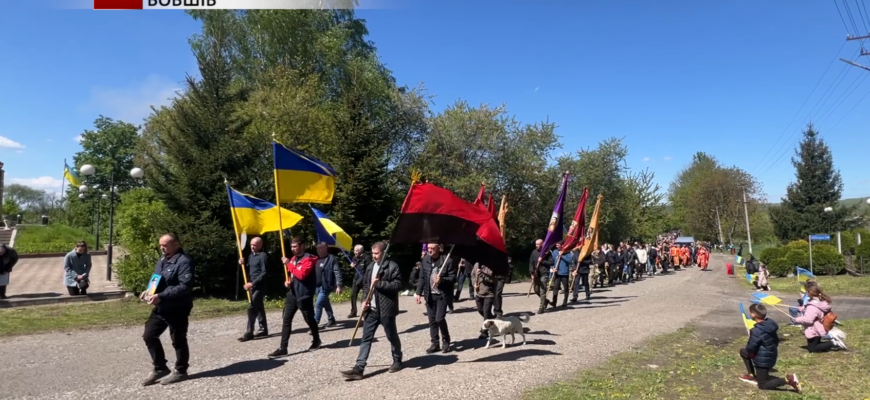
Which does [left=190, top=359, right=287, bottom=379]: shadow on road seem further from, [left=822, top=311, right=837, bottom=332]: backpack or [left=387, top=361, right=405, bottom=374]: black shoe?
[left=822, top=311, right=837, bottom=332]: backpack

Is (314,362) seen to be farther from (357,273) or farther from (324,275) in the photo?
(357,273)

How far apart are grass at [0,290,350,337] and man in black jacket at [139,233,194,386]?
562cm

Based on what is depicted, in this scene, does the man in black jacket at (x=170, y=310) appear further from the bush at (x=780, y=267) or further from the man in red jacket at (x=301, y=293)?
the bush at (x=780, y=267)

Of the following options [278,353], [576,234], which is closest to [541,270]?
[576,234]

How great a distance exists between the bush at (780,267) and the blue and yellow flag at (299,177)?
79.0 ft

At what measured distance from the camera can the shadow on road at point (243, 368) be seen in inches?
285

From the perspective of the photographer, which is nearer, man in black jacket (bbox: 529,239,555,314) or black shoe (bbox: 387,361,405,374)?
black shoe (bbox: 387,361,405,374)

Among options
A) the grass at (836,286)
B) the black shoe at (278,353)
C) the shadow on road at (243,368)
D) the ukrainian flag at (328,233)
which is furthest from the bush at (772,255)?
the shadow on road at (243,368)

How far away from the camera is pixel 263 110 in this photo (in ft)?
73.0

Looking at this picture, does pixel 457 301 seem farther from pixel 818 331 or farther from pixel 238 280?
pixel 818 331

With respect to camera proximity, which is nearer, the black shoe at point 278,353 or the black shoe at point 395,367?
the black shoe at point 395,367

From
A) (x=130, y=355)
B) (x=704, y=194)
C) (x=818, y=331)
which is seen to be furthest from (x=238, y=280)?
(x=704, y=194)

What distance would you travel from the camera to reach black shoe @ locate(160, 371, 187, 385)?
6.77 metres

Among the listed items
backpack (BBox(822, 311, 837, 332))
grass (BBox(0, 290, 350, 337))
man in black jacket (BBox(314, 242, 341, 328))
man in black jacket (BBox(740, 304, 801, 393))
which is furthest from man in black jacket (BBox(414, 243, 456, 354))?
grass (BBox(0, 290, 350, 337))
